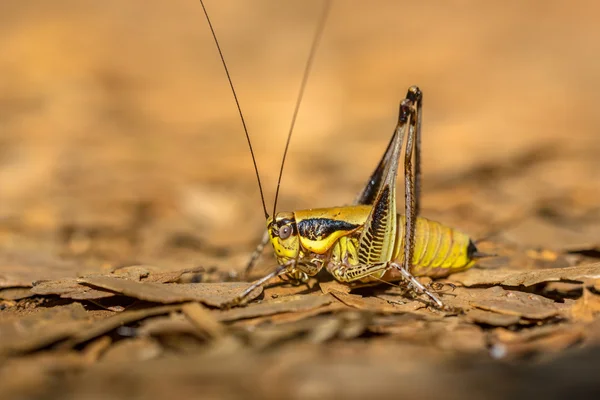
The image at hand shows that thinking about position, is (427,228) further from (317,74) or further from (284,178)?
(317,74)

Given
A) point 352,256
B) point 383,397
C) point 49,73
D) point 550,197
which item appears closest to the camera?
point 383,397

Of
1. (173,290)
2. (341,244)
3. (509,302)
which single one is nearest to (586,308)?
(509,302)

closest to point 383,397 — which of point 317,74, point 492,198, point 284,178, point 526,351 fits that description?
point 526,351

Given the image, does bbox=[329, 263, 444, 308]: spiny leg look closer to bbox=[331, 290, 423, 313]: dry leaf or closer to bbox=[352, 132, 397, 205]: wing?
bbox=[331, 290, 423, 313]: dry leaf

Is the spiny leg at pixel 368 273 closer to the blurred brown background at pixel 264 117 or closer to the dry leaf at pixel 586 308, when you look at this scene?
the dry leaf at pixel 586 308

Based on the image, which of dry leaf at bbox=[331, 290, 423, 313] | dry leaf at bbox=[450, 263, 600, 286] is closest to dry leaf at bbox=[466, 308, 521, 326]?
dry leaf at bbox=[331, 290, 423, 313]

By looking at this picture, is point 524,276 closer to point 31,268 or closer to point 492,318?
point 492,318

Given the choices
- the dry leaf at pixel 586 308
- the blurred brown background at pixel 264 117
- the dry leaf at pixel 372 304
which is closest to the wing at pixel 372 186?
the dry leaf at pixel 372 304
